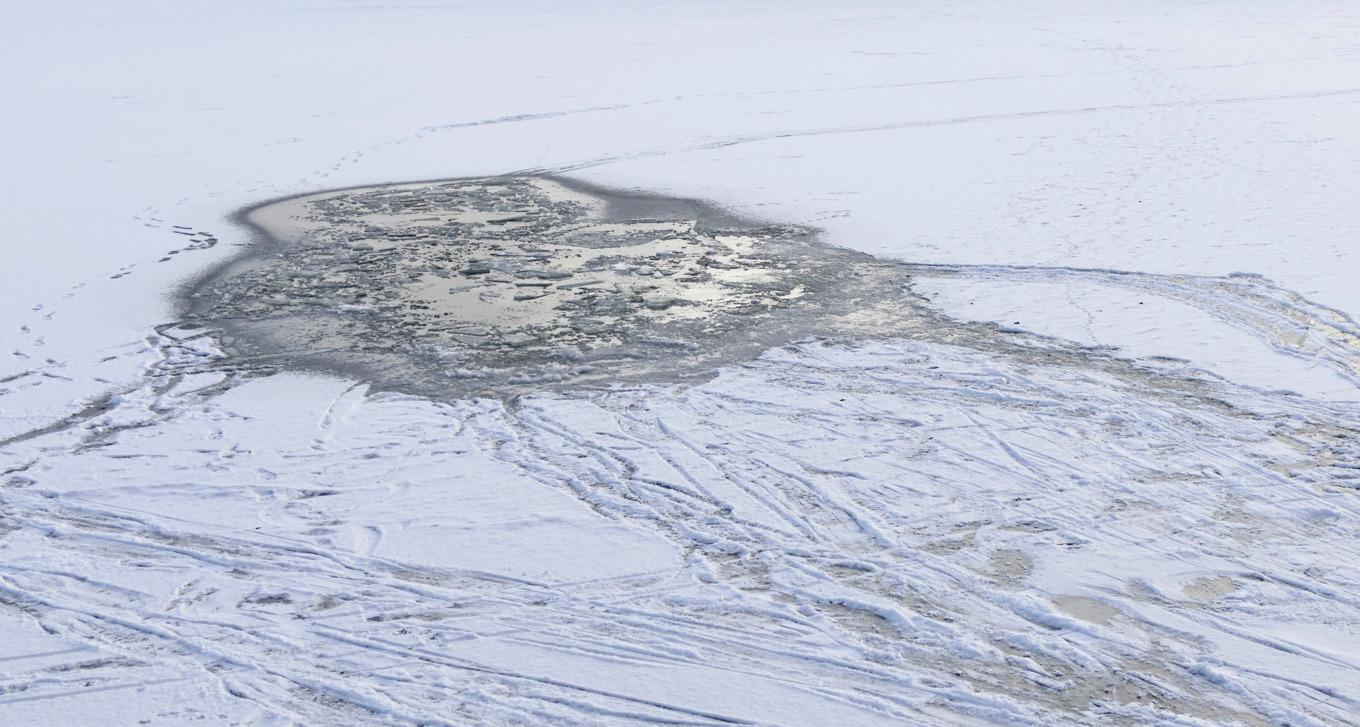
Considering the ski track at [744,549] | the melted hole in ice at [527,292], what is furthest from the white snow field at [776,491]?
the melted hole in ice at [527,292]

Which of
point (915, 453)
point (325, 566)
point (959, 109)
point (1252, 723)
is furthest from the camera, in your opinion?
point (959, 109)

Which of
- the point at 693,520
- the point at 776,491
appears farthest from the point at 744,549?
the point at 776,491

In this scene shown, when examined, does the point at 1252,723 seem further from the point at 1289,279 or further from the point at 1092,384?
the point at 1289,279

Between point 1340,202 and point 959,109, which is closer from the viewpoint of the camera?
point 1340,202

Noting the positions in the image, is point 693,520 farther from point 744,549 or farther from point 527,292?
point 527,292

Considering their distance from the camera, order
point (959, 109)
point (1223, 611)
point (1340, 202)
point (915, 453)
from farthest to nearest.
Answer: point (959, 109), point (1340, 202), point (915, 453), point (1223, 611)

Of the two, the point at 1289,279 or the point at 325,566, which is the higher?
the point at 1289,279

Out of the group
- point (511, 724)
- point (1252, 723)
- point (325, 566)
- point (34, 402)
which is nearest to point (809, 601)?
point (511, 724)
